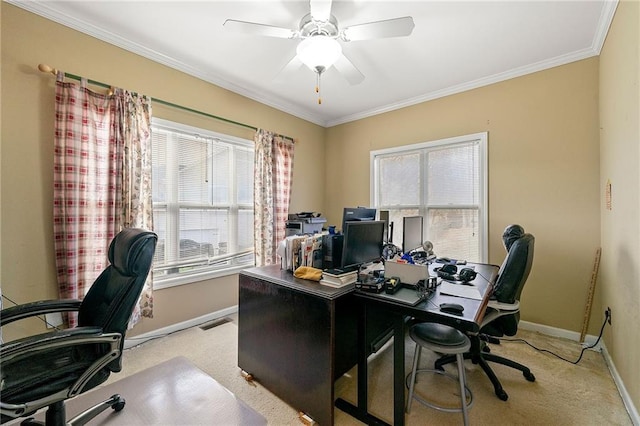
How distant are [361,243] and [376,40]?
1.92 metres

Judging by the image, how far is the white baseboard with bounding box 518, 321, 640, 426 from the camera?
1.62 m

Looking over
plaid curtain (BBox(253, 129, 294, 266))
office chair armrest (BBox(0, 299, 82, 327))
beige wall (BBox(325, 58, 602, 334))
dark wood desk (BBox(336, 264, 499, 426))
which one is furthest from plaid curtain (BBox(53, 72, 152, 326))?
beige wall (BBox(325, 58, 602, 334))

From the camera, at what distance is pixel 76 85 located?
2.13 meters

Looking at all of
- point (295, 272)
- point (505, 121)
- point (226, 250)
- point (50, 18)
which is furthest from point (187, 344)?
point (505, 121)

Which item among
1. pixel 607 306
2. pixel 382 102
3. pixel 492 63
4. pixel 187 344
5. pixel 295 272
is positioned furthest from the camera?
pixel 382 102

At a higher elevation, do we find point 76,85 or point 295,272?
point 76,85

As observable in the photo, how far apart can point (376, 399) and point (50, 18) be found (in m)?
3.81

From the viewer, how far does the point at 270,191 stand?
12.0 ft

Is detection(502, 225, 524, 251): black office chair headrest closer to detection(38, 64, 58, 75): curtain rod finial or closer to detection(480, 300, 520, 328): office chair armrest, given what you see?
detection(480, 300, 520, 328): office chair armrest

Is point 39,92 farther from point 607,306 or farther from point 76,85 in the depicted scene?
point 607,306

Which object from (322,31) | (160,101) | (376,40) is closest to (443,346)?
(322,31)

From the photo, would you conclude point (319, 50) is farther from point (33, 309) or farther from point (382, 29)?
point (33, 309)

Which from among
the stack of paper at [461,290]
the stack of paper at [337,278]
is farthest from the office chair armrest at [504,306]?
the stack of paper at [337,278]

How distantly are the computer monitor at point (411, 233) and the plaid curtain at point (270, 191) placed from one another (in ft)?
5.95
